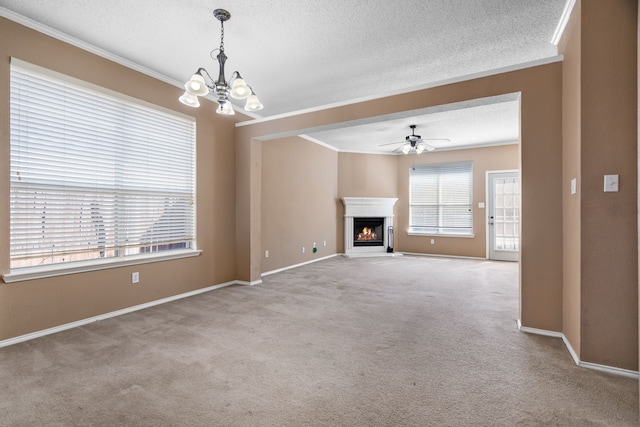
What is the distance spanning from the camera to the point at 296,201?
6273mm

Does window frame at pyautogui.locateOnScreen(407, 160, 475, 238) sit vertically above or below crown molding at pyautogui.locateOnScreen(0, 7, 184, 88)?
below

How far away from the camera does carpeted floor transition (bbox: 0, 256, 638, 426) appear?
1.69 m

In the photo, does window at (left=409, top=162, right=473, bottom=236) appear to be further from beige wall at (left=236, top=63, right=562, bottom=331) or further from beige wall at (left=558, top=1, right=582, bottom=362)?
beige wall at (left=558, top=1, right=582, bottom=362)

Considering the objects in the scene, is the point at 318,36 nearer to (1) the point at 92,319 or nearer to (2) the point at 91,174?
(2) the point at 91,174

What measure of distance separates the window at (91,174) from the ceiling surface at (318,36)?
22.4 inches

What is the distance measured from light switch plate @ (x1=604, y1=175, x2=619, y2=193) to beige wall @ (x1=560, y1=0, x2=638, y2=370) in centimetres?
2

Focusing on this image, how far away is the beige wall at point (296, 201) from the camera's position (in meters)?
5.54

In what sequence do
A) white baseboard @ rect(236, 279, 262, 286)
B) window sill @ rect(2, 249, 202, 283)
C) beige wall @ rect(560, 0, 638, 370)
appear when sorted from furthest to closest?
white baseboard @ rect(236, 279, 262, 286), window sill @ rect(2, 249, 202, 283), beige wall @ rect(560, 0, 638, 370)

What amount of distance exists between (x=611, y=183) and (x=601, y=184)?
5 centimetres

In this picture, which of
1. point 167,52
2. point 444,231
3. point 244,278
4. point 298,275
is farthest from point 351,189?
point 167,52

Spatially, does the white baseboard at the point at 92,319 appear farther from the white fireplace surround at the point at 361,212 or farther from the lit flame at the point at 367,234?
the lit flame at the point at 367,234

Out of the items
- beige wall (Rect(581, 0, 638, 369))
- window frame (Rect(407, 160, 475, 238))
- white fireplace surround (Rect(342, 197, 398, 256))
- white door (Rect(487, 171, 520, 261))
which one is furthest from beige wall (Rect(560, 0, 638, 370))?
white fireplace surround (Rect(342, 197, 398, 256))

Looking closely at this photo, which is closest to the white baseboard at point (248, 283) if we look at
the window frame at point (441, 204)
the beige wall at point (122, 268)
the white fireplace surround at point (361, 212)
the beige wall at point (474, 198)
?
the beige wall at point (122, 268)

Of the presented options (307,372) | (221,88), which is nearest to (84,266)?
(221,88)
